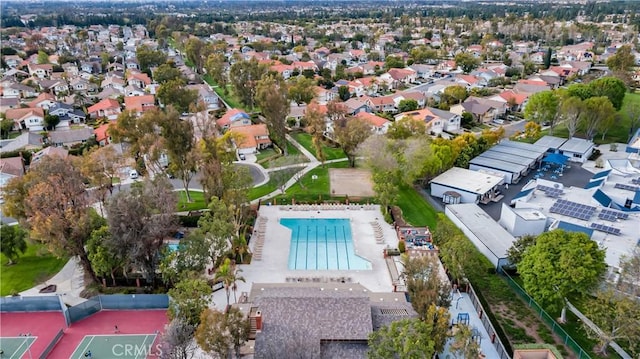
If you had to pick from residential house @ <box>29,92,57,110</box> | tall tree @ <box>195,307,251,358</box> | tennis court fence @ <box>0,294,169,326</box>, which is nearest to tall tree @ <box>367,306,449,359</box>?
tall tree @ <box>195,307,251,358</box>

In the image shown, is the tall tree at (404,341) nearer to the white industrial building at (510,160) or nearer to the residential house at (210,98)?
the white industrial building at (510,160)

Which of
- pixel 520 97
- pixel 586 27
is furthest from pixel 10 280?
pixel 586 27

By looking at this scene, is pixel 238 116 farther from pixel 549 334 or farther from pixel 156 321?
pixel 549 334

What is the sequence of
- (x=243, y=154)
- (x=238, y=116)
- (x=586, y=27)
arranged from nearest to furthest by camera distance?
(x=243, y=154), (x=238, y=116), (x=586, y=27)

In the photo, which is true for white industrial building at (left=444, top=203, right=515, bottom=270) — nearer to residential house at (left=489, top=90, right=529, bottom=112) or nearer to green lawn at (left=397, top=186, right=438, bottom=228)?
green lawn at (left=397, top=186, right=438, bottom=228)

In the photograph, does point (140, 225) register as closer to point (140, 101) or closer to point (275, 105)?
point (275, 105)

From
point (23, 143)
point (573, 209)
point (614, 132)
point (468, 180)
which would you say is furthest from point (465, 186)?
point (23, 143)

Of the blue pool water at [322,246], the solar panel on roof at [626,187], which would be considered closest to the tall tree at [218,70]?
the blue pool water at [322,246]
